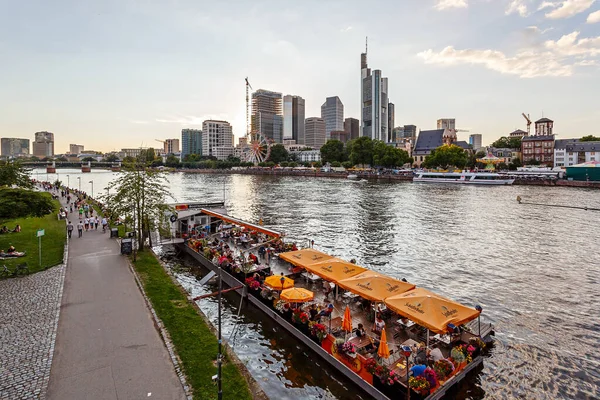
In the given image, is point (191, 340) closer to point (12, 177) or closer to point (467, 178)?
point (12, 177)

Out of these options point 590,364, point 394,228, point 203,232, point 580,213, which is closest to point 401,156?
point 580,213

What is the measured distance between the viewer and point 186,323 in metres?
17.0

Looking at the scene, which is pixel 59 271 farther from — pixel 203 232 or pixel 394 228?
pixel 394 228

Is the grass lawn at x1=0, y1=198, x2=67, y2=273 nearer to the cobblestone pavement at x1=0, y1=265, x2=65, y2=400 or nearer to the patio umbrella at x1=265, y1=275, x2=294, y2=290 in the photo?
the cobblestone pavement at x1=0, y1=265, x2=65, y2=400

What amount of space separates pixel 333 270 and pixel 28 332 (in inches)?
562

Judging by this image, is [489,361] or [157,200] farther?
[157,200]

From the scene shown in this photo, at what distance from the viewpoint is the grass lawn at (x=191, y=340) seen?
Result: 1221cm

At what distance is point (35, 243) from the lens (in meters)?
31.8

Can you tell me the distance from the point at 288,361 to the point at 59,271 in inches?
691

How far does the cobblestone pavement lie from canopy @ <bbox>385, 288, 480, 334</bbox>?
1314 centimetres

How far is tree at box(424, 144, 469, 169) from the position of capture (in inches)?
5507

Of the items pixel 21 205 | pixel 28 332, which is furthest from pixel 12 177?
pixel 28 332

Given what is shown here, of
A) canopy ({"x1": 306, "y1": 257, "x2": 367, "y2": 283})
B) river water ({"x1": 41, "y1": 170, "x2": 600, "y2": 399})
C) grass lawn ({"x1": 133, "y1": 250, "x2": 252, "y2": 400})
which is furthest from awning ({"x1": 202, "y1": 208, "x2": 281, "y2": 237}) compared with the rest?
grass lawn ({"x1": 133, "y1": 250, "x2": 252, "y2": 400})

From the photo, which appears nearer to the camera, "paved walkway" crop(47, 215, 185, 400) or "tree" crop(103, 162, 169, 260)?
"paved walkway" crop(47, 215, 185, 400)
